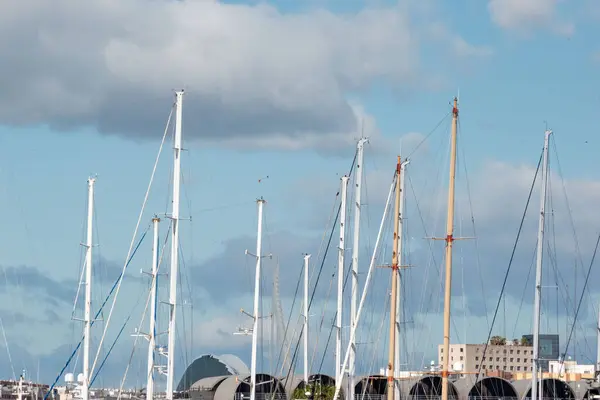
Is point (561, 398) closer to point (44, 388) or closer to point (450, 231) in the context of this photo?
point (44, 388)

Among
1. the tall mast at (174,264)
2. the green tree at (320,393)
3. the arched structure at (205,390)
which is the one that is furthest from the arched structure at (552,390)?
the tall mast at (174,264)

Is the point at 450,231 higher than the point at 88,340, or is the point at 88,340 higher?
the point at 450,231

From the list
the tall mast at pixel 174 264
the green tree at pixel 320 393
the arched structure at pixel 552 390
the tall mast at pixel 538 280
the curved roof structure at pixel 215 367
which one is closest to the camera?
the tall mast at pixel 174 264

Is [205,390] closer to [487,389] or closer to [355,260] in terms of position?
[487,389]

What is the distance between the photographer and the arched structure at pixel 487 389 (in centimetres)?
13362

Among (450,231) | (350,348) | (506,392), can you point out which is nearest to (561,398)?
(506,392)

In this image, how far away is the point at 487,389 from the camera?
13788 centimetres

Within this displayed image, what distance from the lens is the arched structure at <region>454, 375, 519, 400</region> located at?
134 meters

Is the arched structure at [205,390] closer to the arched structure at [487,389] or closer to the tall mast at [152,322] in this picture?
the arched structure at [487,389]

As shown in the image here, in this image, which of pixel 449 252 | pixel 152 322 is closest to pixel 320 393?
pixel 152 322

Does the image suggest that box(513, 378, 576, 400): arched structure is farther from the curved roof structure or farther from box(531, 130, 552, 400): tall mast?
box(531, 130, 552, 400): tall mast

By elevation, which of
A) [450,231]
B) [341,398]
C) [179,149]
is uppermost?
[179,149]

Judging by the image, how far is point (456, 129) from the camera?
65688 mm

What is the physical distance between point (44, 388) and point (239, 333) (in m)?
65.8
